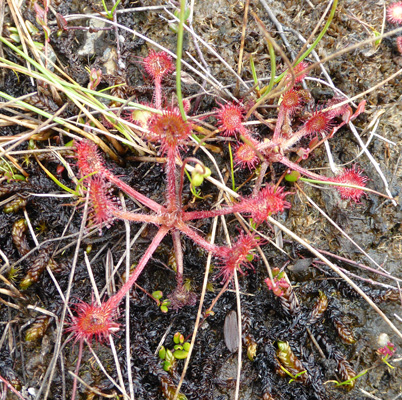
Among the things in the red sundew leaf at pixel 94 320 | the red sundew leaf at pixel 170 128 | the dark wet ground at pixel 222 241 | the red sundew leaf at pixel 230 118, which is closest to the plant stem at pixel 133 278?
the red sundew leaf at pixel 94 320

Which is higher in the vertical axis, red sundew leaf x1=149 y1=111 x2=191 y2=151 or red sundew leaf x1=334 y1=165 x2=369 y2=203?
red sundew leaf x1=149 y1=111 x2=191 y2=151

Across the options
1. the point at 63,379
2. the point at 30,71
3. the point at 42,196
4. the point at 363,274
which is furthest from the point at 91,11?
the point at 363,274

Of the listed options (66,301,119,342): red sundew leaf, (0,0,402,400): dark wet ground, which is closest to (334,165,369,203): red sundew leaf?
(0,0,402,400): dark wet ground

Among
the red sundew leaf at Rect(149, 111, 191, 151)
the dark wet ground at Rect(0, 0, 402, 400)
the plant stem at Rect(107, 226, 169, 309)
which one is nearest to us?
the red sundew leaf at Rect(149, 111, 191, 151)

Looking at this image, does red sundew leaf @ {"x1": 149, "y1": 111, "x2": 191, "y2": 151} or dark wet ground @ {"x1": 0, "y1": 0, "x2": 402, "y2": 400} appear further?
dark wet ground @ {"x1": 0, "y1": 0, "x2": 402, "y2": 400}

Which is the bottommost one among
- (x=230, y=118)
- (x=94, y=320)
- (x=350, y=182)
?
(x=94, y=320)

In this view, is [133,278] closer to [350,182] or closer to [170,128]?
[170,128]

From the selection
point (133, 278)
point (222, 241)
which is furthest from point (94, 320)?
point (222, 241)

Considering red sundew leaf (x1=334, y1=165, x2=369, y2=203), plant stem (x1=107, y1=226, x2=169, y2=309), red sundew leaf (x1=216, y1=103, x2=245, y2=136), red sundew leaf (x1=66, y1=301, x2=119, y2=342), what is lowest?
red sundew leaf (x1=66, y1=301, x2=119, y2=342)

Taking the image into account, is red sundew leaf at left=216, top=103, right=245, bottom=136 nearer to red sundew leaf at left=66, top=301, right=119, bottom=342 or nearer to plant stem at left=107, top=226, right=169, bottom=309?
plant stem at left=107, top=226, right=169, bottom=309
